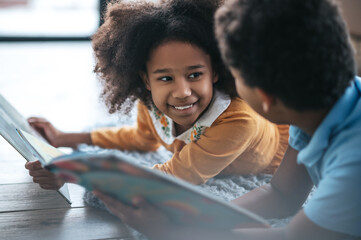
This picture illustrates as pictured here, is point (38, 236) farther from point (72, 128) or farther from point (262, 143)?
point (72, 128)

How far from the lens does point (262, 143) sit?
1.26 metres

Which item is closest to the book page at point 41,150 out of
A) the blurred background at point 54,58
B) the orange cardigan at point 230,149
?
the orange cardigan at point 230,149

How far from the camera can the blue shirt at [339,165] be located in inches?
28.1

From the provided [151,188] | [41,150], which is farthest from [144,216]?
[41,150]

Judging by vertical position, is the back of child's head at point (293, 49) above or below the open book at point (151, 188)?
above

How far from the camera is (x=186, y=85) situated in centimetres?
112

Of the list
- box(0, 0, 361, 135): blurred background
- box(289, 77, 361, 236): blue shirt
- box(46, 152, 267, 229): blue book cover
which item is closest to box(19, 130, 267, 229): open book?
box(46, 152, 267, 229): blue book cover

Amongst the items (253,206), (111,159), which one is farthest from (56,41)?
(111,159)

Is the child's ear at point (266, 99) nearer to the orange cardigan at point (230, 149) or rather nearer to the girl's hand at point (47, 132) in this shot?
the orange cardigan at point (230, 149)

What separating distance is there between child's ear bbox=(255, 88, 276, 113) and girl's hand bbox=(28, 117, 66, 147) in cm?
93

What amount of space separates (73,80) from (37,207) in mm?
1512

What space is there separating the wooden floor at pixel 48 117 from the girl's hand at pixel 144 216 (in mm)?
172

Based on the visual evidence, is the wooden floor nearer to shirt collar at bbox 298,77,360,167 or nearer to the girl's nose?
the girl's nose

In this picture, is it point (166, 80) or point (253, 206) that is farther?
point (166, 80)
